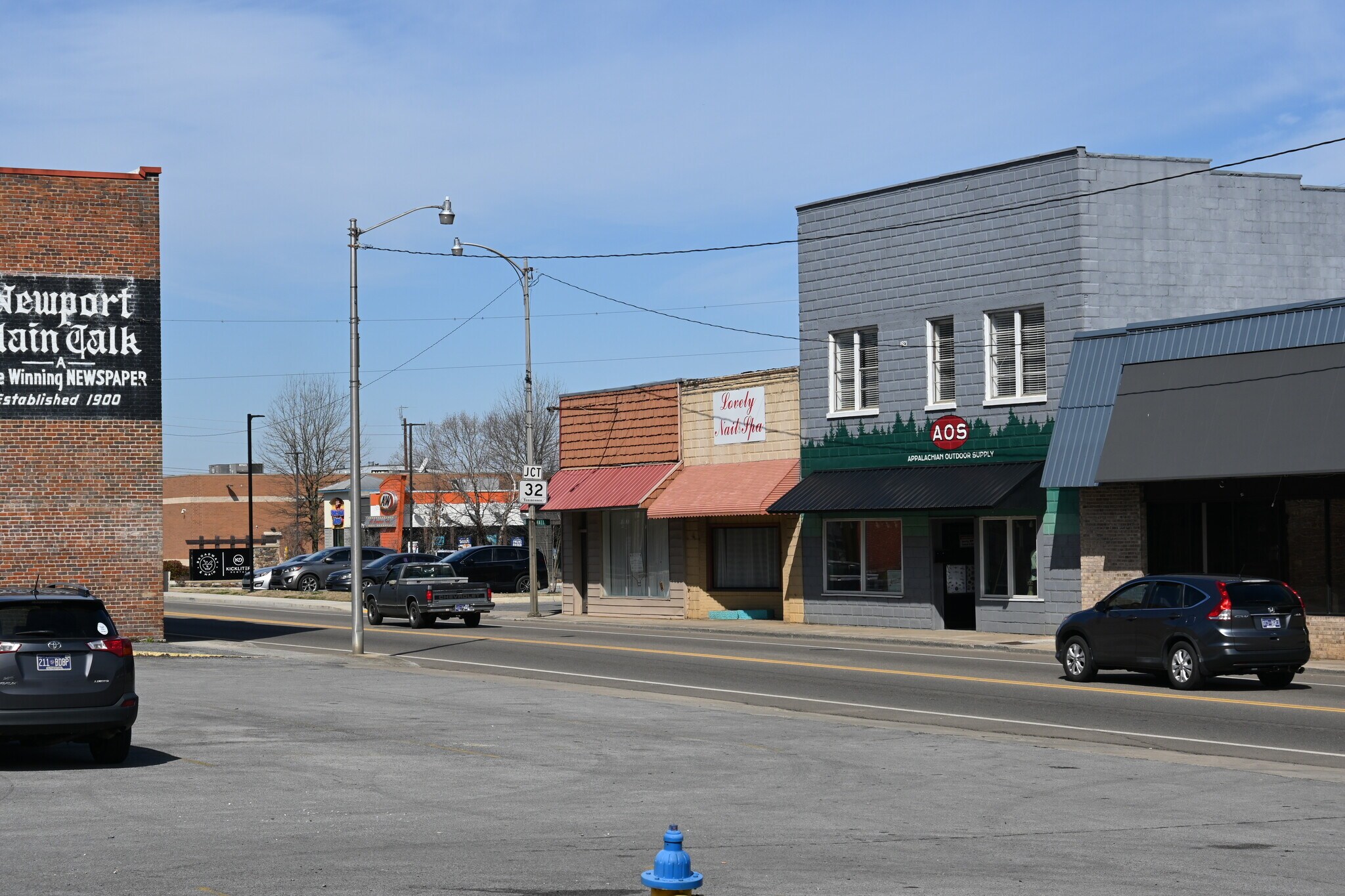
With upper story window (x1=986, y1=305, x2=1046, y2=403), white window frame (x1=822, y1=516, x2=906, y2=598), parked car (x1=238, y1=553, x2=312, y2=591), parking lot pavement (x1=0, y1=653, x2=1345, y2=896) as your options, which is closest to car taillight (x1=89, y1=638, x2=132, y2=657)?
parking lot pavement (x1=0, y1=653, x2=1345, y2=896)

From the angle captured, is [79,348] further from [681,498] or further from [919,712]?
[919,712]

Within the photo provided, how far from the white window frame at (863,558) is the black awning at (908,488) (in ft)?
3.14

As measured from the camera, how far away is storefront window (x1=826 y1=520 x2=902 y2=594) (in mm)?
35094

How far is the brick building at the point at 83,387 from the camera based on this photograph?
29.0 meters

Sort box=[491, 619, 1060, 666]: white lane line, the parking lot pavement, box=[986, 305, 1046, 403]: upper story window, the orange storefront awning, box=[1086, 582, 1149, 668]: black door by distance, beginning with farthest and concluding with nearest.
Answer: the orange storefront awning
box=[986, 305, 1046, 403]: upper story window
box=[491, 619, 1060, 666]: white lane line
box=[1086, 582, 1149, 668]: black door
the parking lot pavement

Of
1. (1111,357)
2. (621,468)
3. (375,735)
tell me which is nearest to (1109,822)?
(375,735)

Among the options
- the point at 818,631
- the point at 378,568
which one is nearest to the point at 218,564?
the point at 378,568

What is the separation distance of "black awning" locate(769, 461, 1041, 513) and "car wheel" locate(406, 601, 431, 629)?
8.84m

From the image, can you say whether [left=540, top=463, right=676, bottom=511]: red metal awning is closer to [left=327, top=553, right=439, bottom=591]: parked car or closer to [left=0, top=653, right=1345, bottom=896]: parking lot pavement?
[left=327, top=553, right=439, bottom=591]: parked car

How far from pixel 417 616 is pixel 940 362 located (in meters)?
13.9

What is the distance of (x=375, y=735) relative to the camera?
16.3 m

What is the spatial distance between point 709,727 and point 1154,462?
1384 centimetres

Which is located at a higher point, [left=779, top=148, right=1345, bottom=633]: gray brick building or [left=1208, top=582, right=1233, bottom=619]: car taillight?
[left=779, top=148, right=1345, bottom=633]: gray brick building

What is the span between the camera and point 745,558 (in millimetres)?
39812
